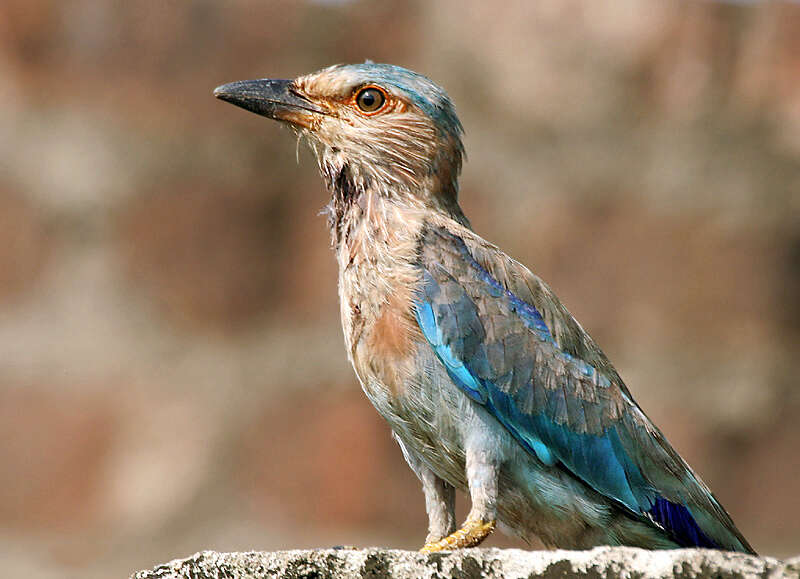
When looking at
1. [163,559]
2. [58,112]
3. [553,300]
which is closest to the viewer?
[553,300]

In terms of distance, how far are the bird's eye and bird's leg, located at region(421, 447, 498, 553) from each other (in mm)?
1353

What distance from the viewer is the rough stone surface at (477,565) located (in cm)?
246

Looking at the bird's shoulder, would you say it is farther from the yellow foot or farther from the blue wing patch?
the yellow foot

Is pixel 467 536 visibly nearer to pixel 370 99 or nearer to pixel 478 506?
pixel 478 506

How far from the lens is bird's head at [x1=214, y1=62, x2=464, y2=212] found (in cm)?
448

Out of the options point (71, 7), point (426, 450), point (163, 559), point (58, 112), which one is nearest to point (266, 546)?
point (163, 559)

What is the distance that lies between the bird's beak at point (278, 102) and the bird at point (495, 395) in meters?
0.04

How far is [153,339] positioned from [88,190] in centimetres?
69

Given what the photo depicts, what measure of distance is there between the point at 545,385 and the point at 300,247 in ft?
5.88

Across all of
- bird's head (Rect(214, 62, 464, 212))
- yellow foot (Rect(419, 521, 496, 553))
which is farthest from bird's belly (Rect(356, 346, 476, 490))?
bird's head (Rect(214, 62, 464, 212))

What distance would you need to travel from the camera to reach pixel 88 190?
550 centimetres

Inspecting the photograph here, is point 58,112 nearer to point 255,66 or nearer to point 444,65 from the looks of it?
point 255,66

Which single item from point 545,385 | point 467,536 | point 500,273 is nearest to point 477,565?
point 467,536

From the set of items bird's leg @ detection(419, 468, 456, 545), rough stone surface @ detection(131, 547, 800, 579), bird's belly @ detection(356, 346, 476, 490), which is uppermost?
bird's belly @ detection(356, 346, 476, 490)
